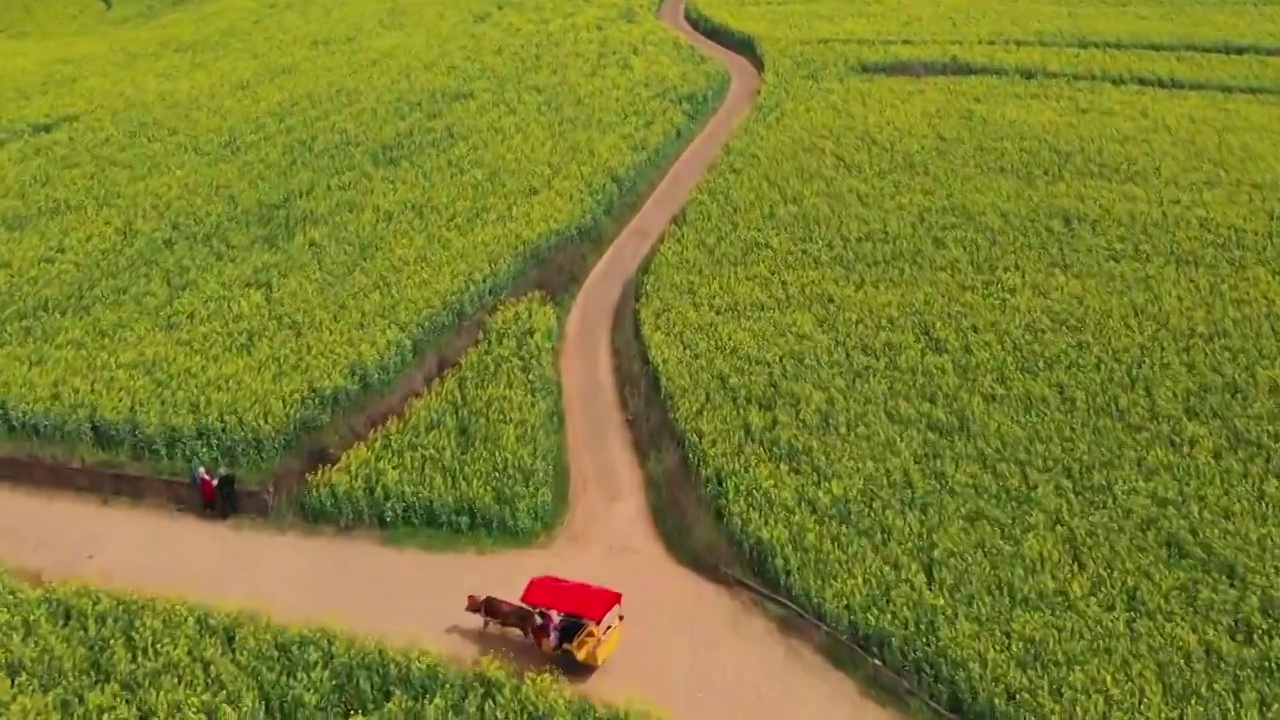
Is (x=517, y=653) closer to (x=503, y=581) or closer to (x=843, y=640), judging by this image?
(x=503, y=581)

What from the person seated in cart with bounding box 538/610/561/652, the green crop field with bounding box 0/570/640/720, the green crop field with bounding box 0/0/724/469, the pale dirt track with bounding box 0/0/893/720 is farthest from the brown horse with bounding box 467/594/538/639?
the green crop field with bounding box 0/0/724/469

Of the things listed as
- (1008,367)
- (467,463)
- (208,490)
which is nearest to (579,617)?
(467,463)

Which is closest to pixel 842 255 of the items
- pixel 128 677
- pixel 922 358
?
pixel 922 358

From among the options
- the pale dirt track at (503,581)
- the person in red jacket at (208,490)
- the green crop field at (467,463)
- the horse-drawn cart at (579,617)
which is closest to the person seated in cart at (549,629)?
the horse-drawn cart at (579,617)

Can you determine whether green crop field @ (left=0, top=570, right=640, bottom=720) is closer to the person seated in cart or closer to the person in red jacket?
the person seated in cart

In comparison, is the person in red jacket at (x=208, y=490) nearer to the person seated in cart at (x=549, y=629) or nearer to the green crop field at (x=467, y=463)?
the green crop field at (x=467, y=463)

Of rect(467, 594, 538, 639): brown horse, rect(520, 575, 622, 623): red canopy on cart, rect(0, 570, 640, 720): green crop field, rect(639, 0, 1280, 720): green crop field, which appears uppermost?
rect(639, 0, 1280, 720): green crop field

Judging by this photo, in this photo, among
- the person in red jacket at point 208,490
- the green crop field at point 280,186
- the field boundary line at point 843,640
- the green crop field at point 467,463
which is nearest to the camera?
the field boundary line at point 843,640
